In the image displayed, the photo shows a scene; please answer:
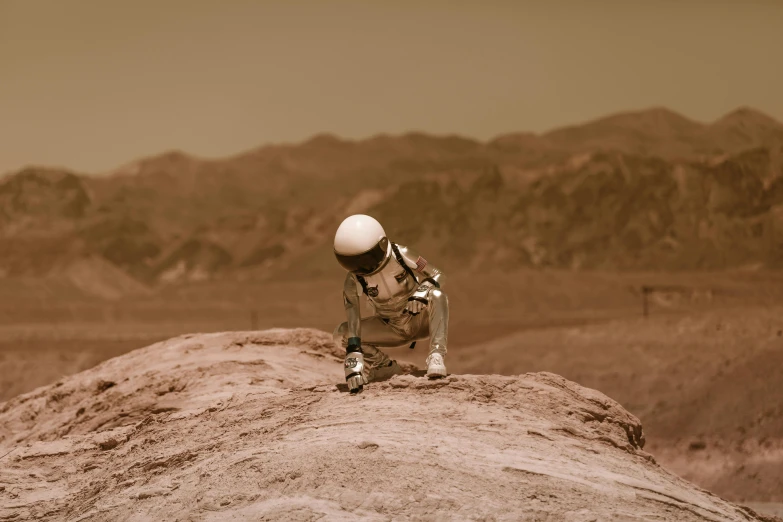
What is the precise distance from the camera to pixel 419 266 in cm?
725

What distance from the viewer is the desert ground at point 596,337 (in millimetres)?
14242

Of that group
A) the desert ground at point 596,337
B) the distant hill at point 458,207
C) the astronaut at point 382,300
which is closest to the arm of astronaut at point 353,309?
the astronaut at point 382,300

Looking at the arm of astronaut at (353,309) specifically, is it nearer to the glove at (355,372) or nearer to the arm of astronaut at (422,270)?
the glove at (355,372)

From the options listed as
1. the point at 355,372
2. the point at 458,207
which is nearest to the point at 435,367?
the point at 355,372

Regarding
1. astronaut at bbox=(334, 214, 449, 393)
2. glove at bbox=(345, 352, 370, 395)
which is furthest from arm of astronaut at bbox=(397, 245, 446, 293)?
glove at bbox=(345, 352, 370, 395)

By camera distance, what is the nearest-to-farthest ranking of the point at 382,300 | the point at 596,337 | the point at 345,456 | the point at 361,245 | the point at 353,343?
1. the point at 345,456
2. the point at 361,245
3. the point at 353,343
4. the point at 382,300
5. the point at 596,337

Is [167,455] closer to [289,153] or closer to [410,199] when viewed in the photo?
[410,199]

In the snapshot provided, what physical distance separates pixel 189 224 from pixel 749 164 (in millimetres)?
25538

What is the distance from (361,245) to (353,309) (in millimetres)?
512

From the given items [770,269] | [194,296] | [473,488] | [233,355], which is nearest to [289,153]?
[194,296]

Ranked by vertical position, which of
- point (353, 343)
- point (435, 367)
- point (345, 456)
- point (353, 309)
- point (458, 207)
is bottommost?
point (458, 207)

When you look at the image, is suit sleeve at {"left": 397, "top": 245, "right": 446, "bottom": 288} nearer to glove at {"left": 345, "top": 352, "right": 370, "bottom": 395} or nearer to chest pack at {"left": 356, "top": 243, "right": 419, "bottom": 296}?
chest pack at {"left": 356, "top": 243, "right": 419, "bottom": 296}

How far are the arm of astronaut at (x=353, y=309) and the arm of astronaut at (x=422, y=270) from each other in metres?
0.37

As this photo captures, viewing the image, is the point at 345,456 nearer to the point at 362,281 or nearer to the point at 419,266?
the point at 362,281
